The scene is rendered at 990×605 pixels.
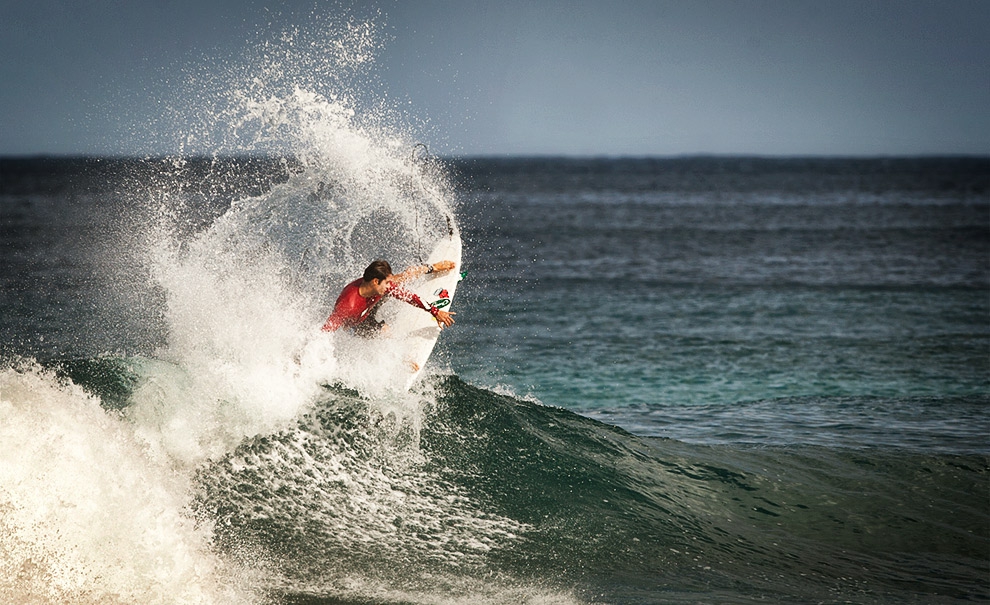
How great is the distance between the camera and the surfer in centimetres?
773

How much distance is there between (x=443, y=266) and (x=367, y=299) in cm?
125

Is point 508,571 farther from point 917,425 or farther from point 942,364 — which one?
point 942,364

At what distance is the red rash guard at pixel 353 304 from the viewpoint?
25.6 feet

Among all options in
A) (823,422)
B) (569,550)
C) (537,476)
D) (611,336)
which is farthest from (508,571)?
(611,336)

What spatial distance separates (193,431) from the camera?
684 cm

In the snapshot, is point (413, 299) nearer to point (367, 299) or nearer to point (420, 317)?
point (367, 299)

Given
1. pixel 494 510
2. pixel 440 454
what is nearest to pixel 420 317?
pixel 440 454

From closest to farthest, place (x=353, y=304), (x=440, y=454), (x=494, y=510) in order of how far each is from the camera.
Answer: (x=494, y=510) < (x=440, y=454) < (x=353, y=304)

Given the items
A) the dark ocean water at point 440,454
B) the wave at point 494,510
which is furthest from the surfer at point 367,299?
the wave at point 494,510

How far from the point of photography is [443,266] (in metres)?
8.88

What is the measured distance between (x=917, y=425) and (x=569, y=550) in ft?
21.0

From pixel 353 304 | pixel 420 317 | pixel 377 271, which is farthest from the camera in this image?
pixel 420 317

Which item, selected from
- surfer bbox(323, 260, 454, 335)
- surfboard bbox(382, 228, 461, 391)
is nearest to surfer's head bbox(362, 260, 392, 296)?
surfer bbox(323, 260, 454, 335)

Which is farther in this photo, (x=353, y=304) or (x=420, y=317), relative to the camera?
(x=420, y=317)
